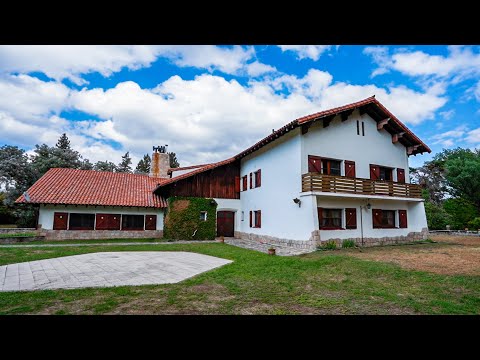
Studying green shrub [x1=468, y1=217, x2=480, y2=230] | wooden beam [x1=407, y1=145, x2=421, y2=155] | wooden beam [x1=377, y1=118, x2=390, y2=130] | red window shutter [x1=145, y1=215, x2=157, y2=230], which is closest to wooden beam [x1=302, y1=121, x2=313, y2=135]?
wooden beam [x1=377, y1=118, x2=390, y2=130]

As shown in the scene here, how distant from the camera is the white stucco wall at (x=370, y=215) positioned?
14.1 meters

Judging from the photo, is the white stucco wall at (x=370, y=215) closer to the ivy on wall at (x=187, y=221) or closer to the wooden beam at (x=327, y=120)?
the wooden beam at (x=327, y=120)

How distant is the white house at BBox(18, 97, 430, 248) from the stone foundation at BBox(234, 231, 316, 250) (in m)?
0.05

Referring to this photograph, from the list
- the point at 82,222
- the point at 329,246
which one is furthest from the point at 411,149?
the point at 82,222

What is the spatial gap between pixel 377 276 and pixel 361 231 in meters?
7.92

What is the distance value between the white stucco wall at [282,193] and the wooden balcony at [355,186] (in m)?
0.79

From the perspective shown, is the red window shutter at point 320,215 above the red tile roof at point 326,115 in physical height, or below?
below

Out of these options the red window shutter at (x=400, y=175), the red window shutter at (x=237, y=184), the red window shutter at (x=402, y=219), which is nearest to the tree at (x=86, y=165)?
the red window shutter at (x=237, y=184)

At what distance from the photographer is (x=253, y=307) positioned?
5.05 metres

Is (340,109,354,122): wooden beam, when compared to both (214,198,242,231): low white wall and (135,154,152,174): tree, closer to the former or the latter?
(214,198,242,231): low white wall

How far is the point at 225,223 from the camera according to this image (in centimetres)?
2048

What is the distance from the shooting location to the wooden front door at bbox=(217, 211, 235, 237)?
66.6ft
